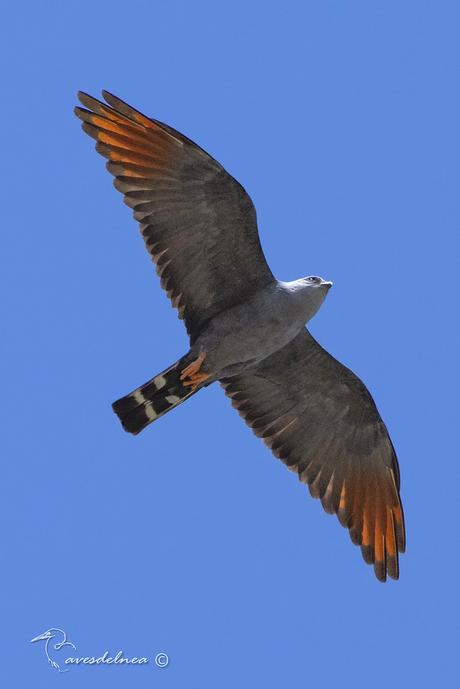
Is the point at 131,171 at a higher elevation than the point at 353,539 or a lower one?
higher

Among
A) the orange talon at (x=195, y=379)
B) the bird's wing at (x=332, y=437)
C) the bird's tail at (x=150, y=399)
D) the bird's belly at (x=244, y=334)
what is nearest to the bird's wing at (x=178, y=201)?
the bird's belly at (x=244, y=334)

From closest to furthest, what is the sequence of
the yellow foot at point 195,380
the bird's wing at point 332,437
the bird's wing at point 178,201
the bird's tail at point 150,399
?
the bird's wing at point 178,201, the bird's tail at point 150,399, the yellow foot at point 195,380, the bird's wing at point 332,437

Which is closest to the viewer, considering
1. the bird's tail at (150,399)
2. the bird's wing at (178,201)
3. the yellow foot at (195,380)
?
the bird's wing at (178,201)

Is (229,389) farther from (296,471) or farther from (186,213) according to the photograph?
(186,213)

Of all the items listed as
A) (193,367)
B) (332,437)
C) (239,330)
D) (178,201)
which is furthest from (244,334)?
(332,437)

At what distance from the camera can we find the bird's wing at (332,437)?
1598cm

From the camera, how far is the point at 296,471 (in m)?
16.2

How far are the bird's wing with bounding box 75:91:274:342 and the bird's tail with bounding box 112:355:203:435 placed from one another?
1.99ft

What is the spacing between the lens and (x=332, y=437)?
1639 centimetres

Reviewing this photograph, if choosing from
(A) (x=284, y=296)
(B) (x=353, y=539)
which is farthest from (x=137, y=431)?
(B) (x=353, y=539)

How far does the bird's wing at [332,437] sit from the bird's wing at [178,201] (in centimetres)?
146

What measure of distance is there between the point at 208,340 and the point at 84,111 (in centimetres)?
293

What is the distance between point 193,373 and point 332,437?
2.47 meters

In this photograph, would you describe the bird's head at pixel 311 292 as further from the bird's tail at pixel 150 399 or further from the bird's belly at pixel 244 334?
the bird's tail at pixel 150 399
